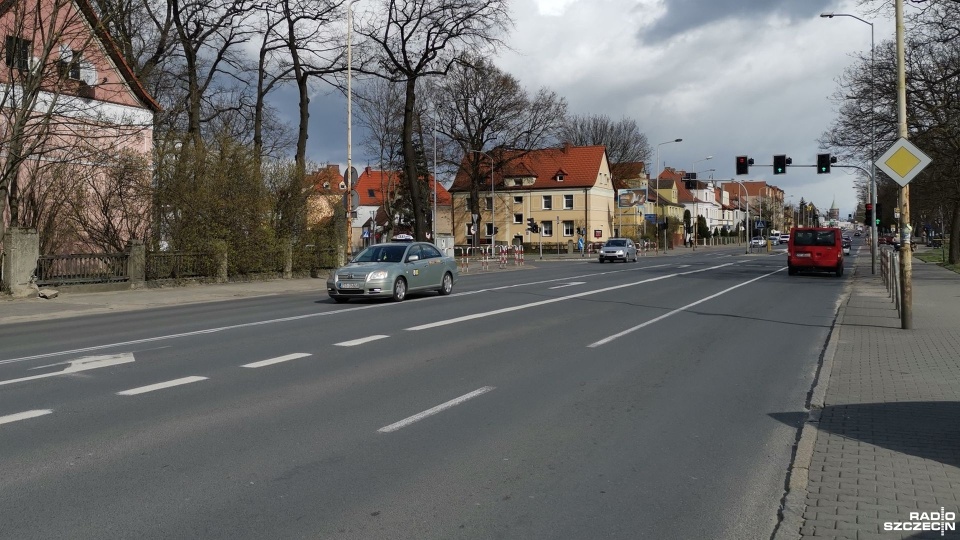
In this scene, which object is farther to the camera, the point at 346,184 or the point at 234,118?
the point at 234,118

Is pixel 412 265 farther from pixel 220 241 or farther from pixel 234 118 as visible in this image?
pixel 234 118

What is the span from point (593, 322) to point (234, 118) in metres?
28.3

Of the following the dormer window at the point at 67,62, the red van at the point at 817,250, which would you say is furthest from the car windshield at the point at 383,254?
the red van at the point at 817,250

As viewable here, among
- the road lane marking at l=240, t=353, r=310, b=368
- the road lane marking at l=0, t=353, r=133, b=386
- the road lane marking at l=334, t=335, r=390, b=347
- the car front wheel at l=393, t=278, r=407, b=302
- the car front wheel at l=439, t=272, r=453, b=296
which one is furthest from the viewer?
the car front wheel at l=439, t=272, r=453, b=296

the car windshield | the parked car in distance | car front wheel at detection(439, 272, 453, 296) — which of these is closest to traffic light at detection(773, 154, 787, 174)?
the parked car in distance

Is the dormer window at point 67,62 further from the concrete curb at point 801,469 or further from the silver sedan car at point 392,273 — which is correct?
the concrete curb at point 801,469

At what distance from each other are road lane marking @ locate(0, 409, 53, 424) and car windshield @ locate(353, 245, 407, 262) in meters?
13.5

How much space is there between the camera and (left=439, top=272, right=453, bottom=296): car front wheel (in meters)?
22.7

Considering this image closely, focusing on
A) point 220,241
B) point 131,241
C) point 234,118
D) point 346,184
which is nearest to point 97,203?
point 131,241

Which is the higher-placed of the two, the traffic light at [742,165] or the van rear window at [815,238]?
the traffic light at [742,165]

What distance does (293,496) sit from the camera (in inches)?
201

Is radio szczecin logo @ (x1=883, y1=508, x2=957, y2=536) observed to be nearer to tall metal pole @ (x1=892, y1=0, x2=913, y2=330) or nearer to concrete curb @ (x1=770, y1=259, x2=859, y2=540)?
concrete curb @ (x1=770, y1=259, x2=859, y2=540)

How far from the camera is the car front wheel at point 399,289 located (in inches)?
792

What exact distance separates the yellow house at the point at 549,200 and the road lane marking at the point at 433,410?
75359 millimetres
